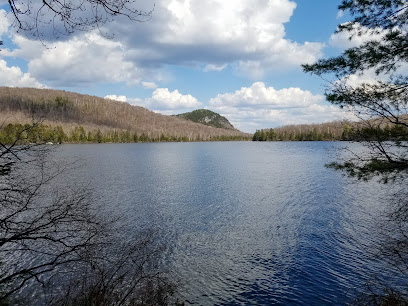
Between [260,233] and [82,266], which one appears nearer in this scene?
[82,266]

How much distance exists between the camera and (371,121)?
884cm

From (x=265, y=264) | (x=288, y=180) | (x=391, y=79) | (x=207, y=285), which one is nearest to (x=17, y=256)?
(x=207, y=285)

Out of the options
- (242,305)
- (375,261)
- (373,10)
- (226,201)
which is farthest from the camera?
(226,201)

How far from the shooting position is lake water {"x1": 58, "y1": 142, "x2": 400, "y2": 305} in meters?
12.7

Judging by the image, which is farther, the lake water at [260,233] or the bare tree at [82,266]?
the lake water at [260,233]

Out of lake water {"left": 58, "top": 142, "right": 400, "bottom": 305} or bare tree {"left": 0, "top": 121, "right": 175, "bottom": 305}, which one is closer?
bare tree {"left": 0, "top": 121, "right": 175, "bottom": 305}

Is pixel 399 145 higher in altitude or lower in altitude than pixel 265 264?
higher

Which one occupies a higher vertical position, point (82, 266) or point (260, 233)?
point (260, 233)

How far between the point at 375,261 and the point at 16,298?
54.1 feet

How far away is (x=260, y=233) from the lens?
19672 millimetres

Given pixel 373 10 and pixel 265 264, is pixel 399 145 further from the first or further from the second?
pixel 265 264

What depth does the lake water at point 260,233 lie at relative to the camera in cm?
1268

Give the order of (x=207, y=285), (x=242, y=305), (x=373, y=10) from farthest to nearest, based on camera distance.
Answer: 1. (x=207, y=285)
2. (x=242, y=305)
3. (x=373, y=10)

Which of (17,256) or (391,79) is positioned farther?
(17,256)
